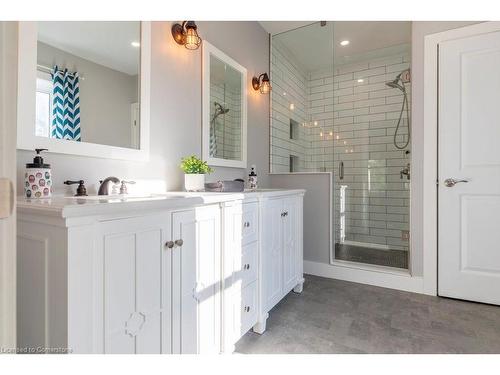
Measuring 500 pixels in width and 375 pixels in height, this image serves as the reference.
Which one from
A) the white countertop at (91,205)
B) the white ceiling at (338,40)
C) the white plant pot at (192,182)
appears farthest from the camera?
the white ceiling at (338,40)

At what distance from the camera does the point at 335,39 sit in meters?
3.01

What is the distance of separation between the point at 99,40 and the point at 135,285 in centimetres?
123

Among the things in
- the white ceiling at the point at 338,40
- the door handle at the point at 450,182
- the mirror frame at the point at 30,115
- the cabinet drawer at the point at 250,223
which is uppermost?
the white ceiling at the point at 338,40

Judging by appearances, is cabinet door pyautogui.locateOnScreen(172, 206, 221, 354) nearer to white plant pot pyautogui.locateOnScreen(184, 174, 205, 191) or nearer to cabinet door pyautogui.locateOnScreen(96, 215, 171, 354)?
cabinet door pyautogui.locateOnScreen(96, 215, 171, 354)

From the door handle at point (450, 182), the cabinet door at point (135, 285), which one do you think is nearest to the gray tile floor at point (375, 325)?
the cabinet door at point (135, 285)

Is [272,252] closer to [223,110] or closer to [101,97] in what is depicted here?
[223,110]

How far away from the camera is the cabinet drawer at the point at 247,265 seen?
57.6 inches

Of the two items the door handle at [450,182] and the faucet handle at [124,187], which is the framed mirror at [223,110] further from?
the door handle at [450,182]

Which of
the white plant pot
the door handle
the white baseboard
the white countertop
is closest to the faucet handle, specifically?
the white plant pot

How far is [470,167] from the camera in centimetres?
213

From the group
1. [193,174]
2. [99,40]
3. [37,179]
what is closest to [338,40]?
[193,174]

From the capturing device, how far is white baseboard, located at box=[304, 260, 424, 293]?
7.69ft

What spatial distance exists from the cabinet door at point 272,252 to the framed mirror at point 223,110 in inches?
25.8

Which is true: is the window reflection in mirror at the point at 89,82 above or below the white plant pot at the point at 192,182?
above
